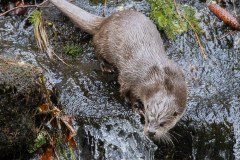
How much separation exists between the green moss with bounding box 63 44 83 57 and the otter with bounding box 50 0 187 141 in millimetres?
177

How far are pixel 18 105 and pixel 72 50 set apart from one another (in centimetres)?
112

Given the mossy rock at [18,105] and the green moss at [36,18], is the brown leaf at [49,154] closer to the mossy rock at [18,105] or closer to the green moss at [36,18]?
the mossy rock at [18,105]

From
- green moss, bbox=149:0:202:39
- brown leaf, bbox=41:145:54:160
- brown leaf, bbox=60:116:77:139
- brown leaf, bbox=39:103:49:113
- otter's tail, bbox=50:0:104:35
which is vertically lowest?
brown leaf, bbox=41:145:54:160

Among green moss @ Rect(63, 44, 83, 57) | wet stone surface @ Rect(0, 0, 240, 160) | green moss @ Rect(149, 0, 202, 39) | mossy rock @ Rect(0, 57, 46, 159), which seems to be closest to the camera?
mossy rock @ Rect(0, 57, 46, 159)

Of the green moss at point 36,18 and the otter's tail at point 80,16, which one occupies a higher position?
the otter's tail at point 80,16

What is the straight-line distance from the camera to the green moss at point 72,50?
4.18 metres

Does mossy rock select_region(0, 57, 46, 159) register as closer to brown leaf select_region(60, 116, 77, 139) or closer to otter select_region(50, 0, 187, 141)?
brown leaf select_region(60, 116, 77, 139)

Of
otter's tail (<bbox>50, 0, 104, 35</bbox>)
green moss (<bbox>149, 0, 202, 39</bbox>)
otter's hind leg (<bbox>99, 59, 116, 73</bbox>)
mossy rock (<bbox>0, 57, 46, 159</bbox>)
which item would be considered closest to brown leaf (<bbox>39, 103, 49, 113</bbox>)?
mossy rock (<bbox>0, 57, 46, 159</bbox>)

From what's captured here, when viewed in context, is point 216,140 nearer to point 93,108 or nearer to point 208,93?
point 208,93

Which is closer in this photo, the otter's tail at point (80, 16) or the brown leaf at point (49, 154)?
the brown leaf at point (49, 154)

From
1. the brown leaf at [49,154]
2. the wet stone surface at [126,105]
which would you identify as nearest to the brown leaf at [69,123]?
the wet stone surface at [126,105]

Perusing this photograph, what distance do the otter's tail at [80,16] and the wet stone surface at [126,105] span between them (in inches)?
6.7

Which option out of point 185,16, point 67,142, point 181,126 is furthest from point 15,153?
point 185,16

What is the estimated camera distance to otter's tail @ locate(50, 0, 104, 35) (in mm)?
4215
